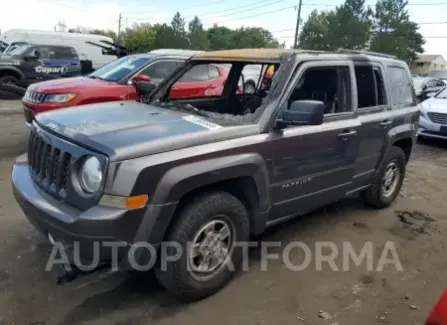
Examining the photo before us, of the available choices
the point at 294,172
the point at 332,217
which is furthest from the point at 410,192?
the point at 294,172

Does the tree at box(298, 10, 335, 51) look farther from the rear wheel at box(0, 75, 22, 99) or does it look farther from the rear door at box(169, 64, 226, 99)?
the rear door at box(169, 64, 226, 99)

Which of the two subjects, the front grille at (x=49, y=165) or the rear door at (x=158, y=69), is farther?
the rear door at (x=158, y=69)

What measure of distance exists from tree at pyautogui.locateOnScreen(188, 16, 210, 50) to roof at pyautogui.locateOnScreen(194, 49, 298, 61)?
48.5m

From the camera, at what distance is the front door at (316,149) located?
11.9 ft

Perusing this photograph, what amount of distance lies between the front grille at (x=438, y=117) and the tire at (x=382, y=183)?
15.8 ft

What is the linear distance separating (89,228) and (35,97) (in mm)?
5197

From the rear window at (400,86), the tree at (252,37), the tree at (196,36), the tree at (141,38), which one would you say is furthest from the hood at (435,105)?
the tree at (252,37)

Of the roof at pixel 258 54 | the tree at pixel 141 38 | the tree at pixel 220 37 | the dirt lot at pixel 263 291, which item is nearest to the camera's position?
the dirt lot at pixel 263 291

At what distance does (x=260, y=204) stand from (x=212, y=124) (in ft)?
2.39

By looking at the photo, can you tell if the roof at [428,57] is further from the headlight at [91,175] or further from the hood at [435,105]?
the headlight at [91,175]

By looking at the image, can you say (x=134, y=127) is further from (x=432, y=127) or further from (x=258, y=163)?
(x=432, y=127)

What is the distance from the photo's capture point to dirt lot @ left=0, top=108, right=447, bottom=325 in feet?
10.2

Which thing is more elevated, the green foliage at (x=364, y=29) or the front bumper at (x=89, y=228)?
the green foliage at (x=364, y=29)

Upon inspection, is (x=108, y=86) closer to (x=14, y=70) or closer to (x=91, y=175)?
(x=91, y=175)
